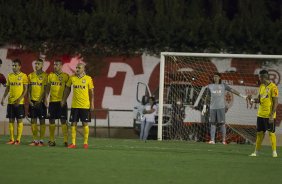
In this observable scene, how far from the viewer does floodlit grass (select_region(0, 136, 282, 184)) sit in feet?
45.2

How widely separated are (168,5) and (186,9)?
3.32 ft

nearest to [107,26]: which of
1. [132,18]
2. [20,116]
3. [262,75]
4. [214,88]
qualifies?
[132,18]

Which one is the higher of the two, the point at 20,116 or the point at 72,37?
the point at 72,37

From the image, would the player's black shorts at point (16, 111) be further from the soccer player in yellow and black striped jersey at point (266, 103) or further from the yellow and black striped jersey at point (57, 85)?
the soccer player in yellow and black striped jersey at point (266, 103)

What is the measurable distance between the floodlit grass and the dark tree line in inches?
507

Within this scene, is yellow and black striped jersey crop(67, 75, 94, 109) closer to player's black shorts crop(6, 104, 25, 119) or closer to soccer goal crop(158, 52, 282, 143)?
player's black shorts crop(6, 104, 25, 119)

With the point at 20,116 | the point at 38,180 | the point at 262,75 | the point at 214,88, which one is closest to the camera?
the point at 38,180

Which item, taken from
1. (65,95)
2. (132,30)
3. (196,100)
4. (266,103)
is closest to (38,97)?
(65,95)

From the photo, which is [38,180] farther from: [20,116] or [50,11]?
[50,11]

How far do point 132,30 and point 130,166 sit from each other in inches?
739

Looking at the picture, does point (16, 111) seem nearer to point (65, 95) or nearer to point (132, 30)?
point (65, 95)

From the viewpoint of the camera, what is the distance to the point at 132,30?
34188mm

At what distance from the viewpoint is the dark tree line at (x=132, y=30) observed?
110 feet

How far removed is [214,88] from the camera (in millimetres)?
26344
